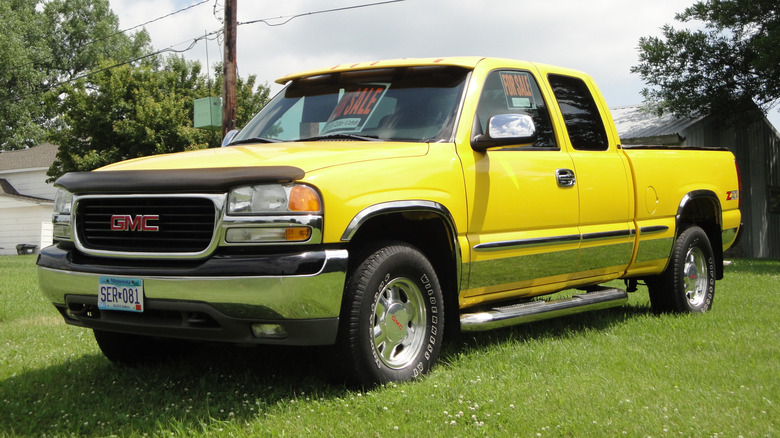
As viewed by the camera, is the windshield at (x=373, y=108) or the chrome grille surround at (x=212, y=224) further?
the windshield at (x=373, y=108)

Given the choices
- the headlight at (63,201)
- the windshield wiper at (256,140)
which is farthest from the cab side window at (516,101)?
the headlight at (63,201)

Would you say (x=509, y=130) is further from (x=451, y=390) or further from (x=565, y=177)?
(x=451, y=390)

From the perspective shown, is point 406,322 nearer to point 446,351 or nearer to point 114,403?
point 446,351

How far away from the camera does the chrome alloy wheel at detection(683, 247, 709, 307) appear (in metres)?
7.58

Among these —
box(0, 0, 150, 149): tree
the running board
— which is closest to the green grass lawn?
the running board

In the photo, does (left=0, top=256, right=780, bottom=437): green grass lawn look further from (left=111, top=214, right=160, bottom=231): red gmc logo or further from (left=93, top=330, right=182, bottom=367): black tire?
(left=111, top=214, right=160, bottom=231): red gmc logo

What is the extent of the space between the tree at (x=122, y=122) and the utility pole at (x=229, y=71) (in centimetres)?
1625

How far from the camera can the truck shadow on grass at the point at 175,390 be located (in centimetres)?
411

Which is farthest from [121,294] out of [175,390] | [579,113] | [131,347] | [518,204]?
[579,113]

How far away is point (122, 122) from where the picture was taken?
33875mm

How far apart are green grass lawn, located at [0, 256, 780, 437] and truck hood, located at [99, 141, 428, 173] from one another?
1023mm

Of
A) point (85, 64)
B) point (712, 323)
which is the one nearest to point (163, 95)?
point (85, 64)

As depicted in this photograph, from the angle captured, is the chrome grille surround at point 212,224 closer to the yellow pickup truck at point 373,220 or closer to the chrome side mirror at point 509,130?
the yellow pickup truck at point 373,220

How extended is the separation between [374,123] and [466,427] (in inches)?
84.9
